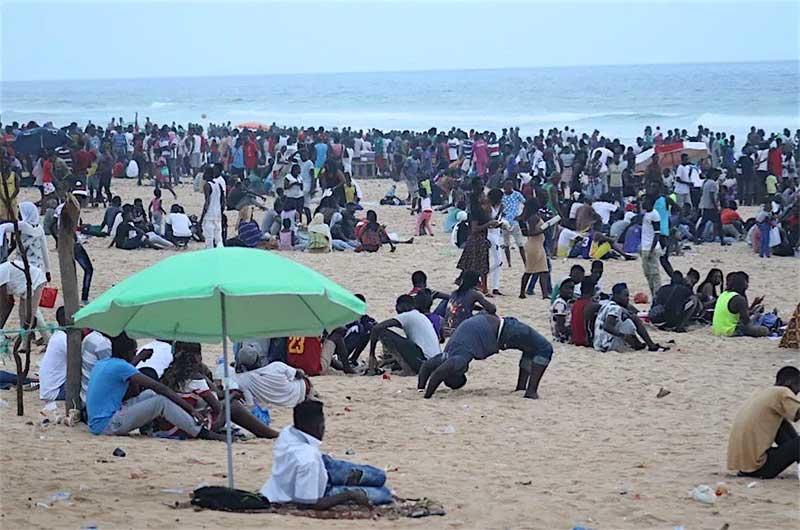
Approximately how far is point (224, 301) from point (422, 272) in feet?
18.9

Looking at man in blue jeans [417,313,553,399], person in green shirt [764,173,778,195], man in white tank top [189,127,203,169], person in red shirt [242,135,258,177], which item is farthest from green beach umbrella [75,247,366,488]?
man in white tank top [189,127,203,169]

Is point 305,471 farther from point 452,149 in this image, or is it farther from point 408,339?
point 452,149

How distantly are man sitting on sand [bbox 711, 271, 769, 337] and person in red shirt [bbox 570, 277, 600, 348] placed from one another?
1.60m

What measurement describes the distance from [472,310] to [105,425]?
4.61m

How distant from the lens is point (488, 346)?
33.9 ft

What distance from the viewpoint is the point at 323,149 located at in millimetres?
27922

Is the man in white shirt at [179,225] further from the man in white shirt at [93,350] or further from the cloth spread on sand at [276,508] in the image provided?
the cloth spread on sand at [276,508]

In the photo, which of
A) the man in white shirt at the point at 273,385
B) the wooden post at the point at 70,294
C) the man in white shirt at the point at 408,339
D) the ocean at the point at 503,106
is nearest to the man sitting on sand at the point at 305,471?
A: the wooden post at the point at 70,294

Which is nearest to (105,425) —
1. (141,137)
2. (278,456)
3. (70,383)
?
(70,383)

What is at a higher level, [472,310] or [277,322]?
[277,322]

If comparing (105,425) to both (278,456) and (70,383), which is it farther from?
(278,456)

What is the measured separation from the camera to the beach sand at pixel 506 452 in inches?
269

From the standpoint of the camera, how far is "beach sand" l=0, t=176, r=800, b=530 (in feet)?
22.4

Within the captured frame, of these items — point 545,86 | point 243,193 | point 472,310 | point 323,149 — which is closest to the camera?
point 472,310
